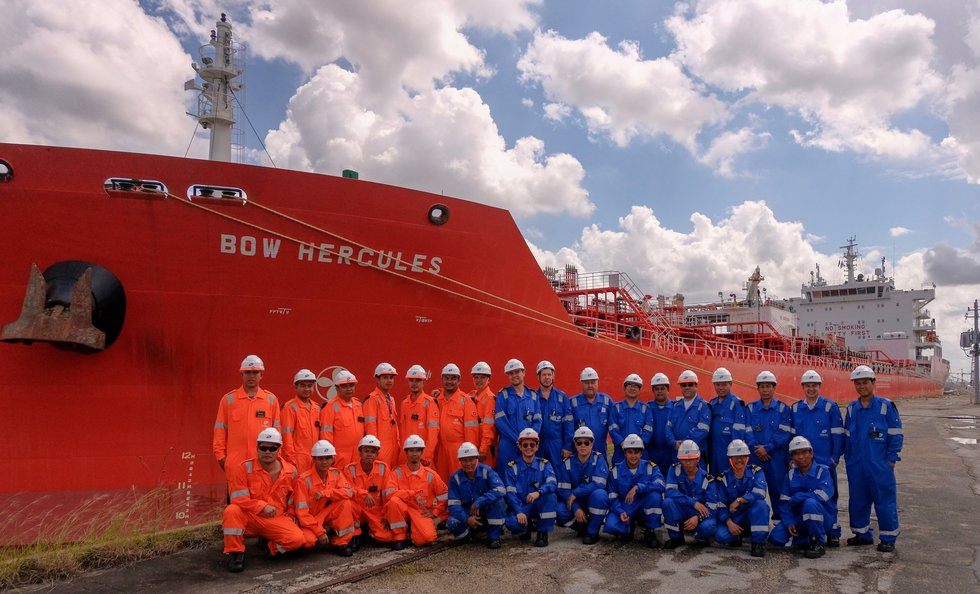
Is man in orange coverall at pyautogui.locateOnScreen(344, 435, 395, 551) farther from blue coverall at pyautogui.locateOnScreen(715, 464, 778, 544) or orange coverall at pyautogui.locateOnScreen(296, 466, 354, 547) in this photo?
blue coverall at pyautogui.locateOnScreen(715, 464, 778, 544)

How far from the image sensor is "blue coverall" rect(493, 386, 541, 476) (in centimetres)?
573

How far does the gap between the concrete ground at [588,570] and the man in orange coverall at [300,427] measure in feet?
2.69

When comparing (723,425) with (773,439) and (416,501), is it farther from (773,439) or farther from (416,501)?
(416,501)

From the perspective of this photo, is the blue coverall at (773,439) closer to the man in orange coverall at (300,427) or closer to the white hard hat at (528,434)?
the white hard hat at (528,434)

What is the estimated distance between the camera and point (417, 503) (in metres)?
5.12

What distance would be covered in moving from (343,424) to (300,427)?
1.22 feet

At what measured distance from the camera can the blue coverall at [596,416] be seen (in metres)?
5.96

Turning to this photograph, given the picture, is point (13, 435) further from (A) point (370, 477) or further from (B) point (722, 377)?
(B) point (722, 377)

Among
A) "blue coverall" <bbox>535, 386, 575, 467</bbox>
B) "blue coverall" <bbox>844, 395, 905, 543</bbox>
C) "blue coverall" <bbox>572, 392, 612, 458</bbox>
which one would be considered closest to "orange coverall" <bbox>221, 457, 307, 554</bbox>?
"blue coverall" <bbox>535, 386, 575, 467</bbox>

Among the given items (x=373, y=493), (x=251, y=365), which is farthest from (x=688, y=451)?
(x=251, y=365)

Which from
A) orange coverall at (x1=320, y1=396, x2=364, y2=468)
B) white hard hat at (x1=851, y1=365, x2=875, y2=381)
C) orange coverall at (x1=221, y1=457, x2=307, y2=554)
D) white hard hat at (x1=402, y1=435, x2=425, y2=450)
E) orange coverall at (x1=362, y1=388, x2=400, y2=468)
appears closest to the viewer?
orange coverall at (x1=221, y1=457, x2=307, y2=554)

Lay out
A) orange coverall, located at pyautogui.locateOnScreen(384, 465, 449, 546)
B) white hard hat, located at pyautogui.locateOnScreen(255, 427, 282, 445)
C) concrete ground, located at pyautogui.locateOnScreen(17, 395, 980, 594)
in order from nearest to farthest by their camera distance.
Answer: concrete ground, located at pyautogui.locateOnScreen(17, 395, 980, 594) < white hard hat, located at pyautogui.locateOnScreen(255, 427, 282, 445) < orange coverall, located at pyautogui.locateOnScreen(384, 465, 449, 546)

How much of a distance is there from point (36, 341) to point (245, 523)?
313cm

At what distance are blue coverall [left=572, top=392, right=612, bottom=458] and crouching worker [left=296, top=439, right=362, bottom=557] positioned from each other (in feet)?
7.63
